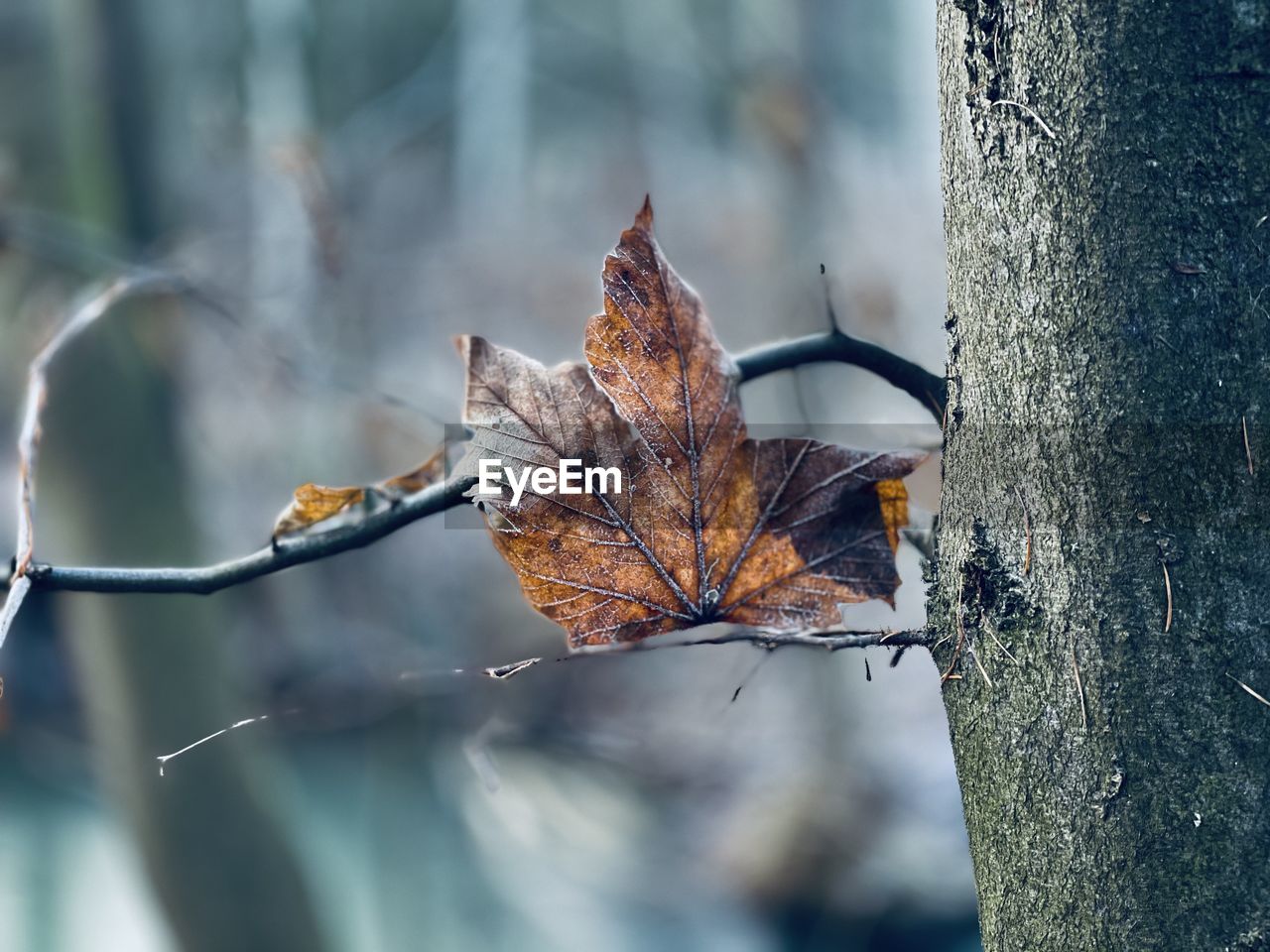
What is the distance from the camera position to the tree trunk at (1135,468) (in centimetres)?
38

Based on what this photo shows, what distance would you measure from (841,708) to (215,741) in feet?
7.83

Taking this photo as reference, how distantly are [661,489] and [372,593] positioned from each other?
17.3 ft

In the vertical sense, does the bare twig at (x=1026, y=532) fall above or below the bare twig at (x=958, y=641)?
above

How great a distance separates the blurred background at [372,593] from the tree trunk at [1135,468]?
0.70ft

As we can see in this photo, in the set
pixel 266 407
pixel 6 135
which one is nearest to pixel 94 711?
pixel 6 135

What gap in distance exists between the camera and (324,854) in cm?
462

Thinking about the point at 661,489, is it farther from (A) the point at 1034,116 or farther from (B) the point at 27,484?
(B) the point at 27,484

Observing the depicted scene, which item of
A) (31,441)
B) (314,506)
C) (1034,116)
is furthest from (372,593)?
(1034,116)

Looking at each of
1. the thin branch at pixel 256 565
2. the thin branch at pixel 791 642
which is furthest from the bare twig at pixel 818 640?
the thin branch at pixel 256 565

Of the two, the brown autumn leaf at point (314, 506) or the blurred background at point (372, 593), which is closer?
the brown autumn leaf at point (314, 506)

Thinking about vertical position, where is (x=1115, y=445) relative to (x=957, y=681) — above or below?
above

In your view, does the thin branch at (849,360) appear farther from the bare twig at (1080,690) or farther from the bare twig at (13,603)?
the bare twig at (13,603)

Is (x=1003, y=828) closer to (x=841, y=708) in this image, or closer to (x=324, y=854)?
(x=841, y=708)

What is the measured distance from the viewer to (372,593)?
5480 millimetres
